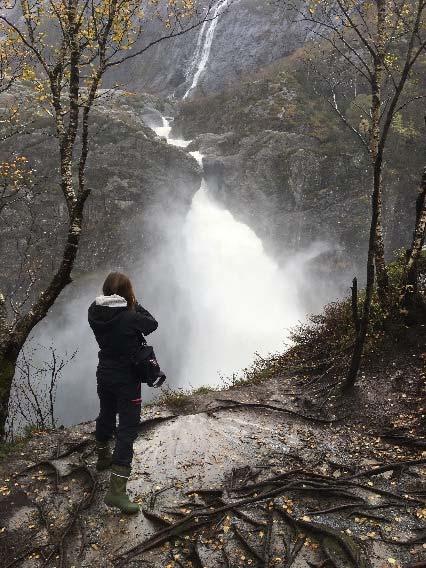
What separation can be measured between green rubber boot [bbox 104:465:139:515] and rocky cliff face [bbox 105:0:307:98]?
45.5 m

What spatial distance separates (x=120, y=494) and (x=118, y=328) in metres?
1.76

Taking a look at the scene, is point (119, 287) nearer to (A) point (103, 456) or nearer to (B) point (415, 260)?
(A) point (103, 456)

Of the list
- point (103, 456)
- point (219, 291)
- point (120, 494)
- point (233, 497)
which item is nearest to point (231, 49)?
point (219, 291)

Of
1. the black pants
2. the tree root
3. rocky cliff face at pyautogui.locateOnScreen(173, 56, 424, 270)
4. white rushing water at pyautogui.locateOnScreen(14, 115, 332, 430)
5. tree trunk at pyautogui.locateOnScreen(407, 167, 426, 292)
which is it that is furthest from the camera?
rocky cliff face at pyautogui.locateOnScreen(173, 56, 424, 270)

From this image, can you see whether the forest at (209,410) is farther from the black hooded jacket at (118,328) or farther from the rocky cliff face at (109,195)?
the rocky cliff face at (109,195)

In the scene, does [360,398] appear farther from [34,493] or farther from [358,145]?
[358,145]

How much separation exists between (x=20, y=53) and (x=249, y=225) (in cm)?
2260

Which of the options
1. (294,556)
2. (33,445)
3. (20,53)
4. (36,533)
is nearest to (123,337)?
(36,533)

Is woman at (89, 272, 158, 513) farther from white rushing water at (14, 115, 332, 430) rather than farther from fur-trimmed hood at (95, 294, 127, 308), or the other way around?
white rushing water at (14, 115, 332, 430)

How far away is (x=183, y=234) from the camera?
29.3 m

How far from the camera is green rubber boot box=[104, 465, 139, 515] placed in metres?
4.51

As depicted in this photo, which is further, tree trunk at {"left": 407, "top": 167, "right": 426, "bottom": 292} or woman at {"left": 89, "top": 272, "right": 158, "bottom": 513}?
tree trunk at {"left": 407, "top": 167, "right": 426, "bottom": 292}

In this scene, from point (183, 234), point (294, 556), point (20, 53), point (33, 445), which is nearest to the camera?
point (294, 556)

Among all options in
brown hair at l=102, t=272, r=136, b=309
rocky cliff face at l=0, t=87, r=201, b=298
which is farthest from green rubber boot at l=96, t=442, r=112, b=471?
rocky cliff face at l=0, t=87, r=201, b=298
